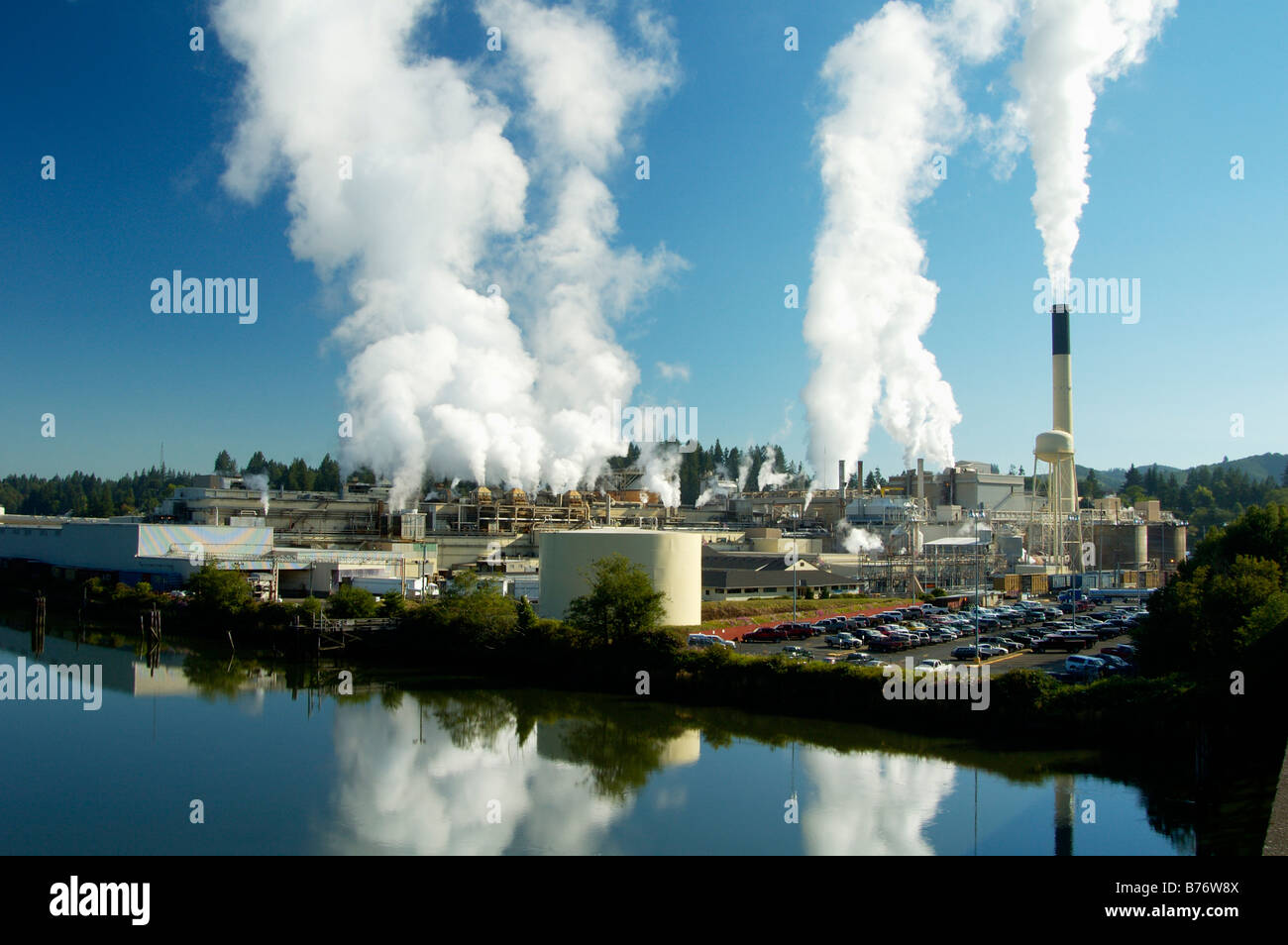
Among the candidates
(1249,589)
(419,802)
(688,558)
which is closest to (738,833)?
(419,802)

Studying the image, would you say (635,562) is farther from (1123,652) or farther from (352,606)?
(1123,652)

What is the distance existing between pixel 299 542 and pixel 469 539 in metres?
6.92

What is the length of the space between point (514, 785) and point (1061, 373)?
37157 millimetres

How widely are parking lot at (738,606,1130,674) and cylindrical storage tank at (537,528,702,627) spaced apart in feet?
6.65

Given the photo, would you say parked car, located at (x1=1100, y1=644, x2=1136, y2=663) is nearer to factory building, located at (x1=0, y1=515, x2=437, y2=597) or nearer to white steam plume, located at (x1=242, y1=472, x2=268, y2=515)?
factory building, located at (x1=0, y1=515, x2=437, y2=597)

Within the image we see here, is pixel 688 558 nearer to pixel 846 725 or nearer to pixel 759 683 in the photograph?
pixel 759 683

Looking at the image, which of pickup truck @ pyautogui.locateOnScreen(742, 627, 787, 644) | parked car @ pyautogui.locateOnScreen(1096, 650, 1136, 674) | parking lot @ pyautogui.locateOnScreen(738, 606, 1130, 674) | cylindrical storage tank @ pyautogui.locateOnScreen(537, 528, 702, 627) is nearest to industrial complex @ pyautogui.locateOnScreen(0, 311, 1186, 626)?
cylindrical storage tank @ pyautogui.locateOnScreen(537, 528, 702, 627)

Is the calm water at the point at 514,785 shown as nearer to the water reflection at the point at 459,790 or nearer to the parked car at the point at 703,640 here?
the water reflection at the point at 459,790

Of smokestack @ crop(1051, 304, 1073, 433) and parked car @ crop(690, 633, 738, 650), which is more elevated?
smokestack @ crop(1051, 304, 1073, 433)

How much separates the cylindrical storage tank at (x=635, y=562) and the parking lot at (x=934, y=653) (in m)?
2.03

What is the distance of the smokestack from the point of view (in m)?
41.6

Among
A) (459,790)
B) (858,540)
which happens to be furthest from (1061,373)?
(459,790)

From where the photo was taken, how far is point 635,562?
21.6 m
